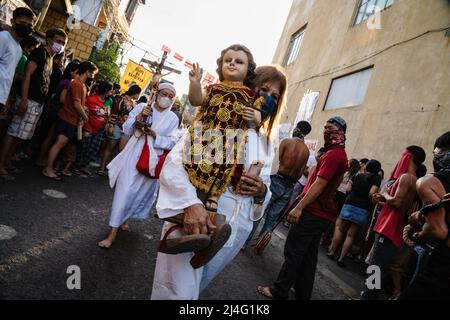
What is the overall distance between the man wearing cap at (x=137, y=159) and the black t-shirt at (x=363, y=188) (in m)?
3.92

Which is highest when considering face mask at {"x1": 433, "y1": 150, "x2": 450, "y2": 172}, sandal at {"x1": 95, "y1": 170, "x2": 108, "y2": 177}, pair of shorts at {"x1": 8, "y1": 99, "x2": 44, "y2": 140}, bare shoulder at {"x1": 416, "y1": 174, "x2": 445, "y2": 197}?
face mask at {"x1": 433, "y1": 150, "x2": 450, "y2": 172}

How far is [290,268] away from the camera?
3389 millimetres

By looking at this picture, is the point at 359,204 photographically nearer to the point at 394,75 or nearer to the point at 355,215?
the point at 355,215

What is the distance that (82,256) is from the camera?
3080 mm

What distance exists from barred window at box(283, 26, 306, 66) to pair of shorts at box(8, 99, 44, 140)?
13.6 m

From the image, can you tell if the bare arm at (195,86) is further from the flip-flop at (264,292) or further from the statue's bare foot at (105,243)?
the flip-flop at (264,292)

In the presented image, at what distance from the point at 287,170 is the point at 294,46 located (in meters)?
13.7

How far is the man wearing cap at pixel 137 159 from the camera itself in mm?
3535

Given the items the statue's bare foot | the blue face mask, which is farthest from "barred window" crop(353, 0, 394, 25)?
the statue's bare foot

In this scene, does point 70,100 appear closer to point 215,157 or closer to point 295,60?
point 215,157

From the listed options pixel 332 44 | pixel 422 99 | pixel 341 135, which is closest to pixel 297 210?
pixel 341 135

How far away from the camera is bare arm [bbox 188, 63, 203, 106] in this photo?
175 centimetres

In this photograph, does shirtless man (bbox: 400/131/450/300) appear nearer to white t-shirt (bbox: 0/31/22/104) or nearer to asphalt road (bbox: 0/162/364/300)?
asphalt road (bbox: 0/162/364/300)

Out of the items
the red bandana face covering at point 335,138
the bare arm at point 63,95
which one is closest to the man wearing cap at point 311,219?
the red bandana face covering at point 335,138
